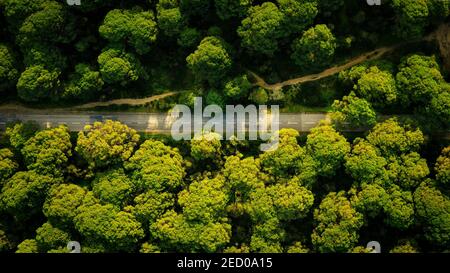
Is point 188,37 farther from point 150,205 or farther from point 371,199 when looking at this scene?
point 371,199

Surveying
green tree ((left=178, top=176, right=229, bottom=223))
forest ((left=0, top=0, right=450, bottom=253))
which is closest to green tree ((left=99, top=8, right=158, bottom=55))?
forest ((left=0, top=0, right=450, bottom=253))

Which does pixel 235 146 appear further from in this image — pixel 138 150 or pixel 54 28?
pixel 54 28

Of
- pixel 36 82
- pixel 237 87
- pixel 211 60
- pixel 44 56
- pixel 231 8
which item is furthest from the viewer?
pixel 237 87

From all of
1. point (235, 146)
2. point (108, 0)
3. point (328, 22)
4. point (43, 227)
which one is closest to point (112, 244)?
point (43, 227)

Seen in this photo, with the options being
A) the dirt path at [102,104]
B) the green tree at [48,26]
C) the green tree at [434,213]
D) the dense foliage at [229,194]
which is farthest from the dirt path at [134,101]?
the green tree at [434,213]

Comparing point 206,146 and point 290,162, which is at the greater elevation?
point 206,146

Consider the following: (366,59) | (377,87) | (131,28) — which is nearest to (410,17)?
(366,59)
